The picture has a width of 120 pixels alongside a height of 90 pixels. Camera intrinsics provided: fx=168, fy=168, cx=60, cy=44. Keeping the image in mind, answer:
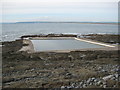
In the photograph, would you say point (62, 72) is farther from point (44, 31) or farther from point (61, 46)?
point (44, 31)

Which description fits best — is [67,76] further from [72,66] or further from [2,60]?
[2,60]

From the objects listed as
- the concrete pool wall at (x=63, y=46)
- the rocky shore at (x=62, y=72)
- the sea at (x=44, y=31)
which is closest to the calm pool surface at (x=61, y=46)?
the concrete pool wall at (x=63, y=46)

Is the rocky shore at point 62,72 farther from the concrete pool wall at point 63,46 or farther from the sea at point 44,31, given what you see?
the sea at point 44,31

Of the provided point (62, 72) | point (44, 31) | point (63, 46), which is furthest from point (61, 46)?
point (44, 31)

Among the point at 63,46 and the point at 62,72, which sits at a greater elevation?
the point at 63,46

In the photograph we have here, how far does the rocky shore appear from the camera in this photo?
555 centimetres

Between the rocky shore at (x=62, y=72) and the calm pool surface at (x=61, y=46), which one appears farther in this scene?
the calm pool surface at (x=61, y=46)

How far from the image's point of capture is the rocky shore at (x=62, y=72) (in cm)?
555

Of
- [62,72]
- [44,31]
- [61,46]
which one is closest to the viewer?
[62,72]

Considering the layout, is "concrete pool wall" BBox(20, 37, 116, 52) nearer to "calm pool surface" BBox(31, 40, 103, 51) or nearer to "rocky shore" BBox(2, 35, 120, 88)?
"calm pool surface" BBox(31, 40, 103, 51)

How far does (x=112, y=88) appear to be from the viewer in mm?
4887

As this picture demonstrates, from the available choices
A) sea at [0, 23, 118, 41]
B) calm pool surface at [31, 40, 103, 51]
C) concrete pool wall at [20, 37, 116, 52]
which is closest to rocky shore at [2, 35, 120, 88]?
concrete pool wall at [20, 37, 116, 52]

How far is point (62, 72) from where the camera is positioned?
7148 millimetres

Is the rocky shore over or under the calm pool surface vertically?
under
